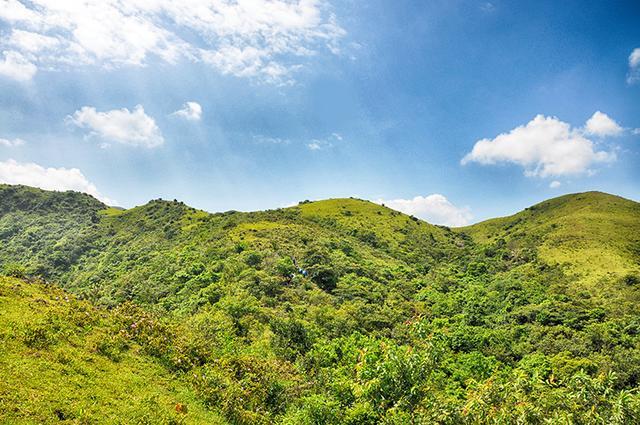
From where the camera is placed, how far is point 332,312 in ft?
163

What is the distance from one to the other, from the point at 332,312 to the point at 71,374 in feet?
123

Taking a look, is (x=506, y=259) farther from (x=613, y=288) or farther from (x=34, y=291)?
(x=34, y=291)

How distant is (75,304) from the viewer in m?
21.6

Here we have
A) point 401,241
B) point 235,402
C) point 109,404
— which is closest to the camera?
point 109,404

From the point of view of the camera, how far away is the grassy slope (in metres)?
12.6

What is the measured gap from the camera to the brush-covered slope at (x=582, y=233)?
300 ft

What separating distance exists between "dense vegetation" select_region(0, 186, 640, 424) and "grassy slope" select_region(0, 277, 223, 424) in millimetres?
116

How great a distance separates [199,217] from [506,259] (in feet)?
322

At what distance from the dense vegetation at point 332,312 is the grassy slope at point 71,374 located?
12 cm

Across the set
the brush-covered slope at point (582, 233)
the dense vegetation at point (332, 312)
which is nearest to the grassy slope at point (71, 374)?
the dense vegetation at point (332, 312)

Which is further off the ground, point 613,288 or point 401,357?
point 613,288

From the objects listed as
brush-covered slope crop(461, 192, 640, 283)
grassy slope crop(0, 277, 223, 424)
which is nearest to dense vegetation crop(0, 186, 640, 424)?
grassy slope crop(0, 277, 223, 424)

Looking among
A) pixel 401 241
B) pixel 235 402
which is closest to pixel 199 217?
pixel 401 241

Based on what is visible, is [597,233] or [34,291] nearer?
[34,291]
